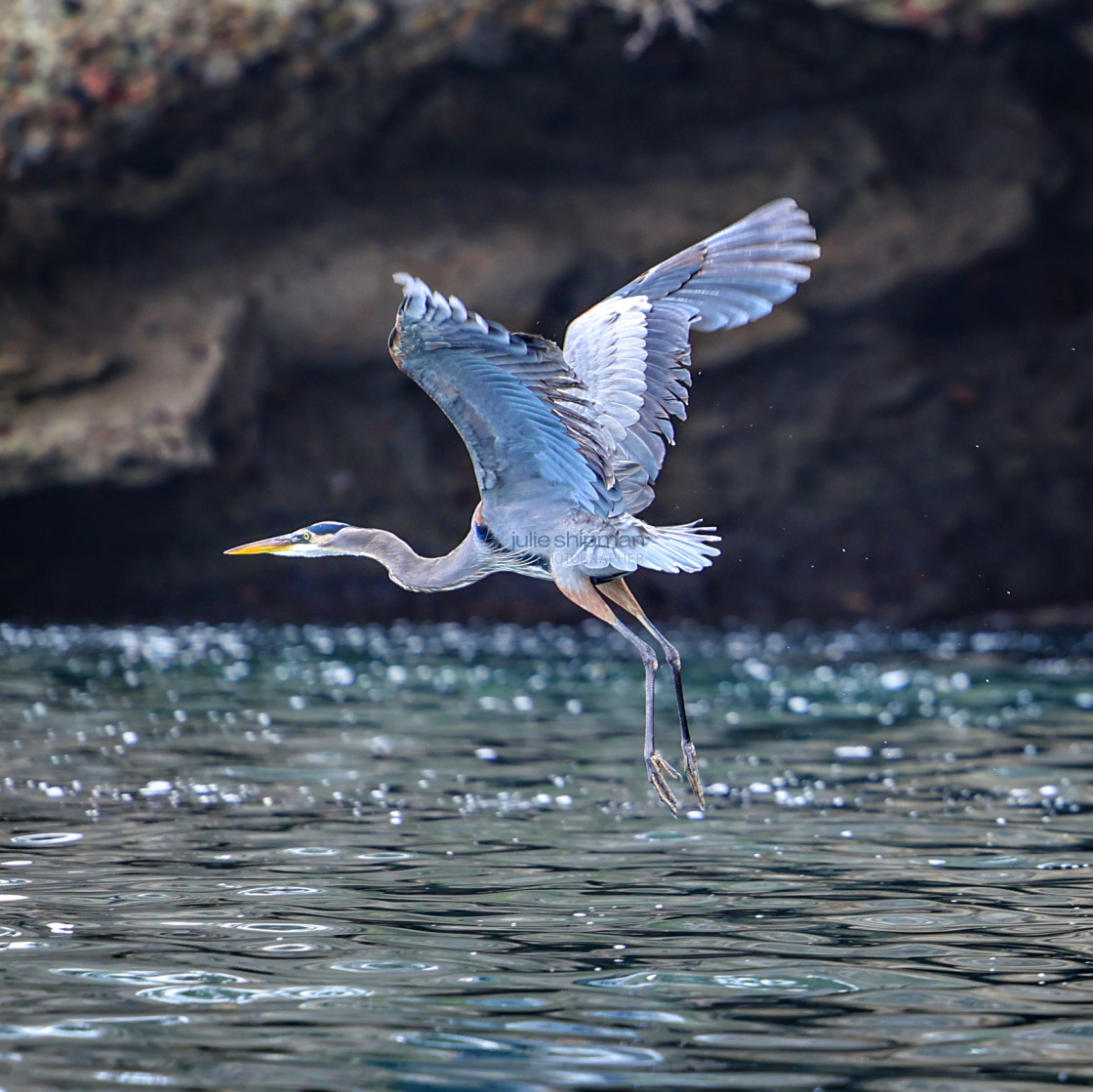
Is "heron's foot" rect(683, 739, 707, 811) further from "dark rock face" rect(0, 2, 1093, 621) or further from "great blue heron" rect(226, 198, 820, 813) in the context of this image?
"dark rock face" rect(0, 2, 1093, 621)

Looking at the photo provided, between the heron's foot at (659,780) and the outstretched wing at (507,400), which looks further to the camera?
the heron's foot at (659,780)

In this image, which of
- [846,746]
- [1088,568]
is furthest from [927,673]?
[1088,568]

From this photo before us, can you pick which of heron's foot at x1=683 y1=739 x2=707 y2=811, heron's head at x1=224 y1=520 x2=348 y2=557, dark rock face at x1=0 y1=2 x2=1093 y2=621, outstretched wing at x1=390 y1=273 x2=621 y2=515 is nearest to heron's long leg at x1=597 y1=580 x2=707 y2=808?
heron's foot at x1=683 y1=739 x2=707 y2=811

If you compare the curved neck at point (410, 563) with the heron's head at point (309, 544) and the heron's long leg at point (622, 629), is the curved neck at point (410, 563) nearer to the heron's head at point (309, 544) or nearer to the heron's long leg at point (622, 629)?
the heron's head at point (309, 544)

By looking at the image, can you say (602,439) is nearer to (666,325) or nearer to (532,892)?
(666,325)

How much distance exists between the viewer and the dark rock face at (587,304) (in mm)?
13094

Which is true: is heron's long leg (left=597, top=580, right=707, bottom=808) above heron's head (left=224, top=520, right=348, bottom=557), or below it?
below

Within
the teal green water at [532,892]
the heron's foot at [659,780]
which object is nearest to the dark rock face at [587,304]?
the teal green water at [532,892]

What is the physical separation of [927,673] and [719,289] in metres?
6.12

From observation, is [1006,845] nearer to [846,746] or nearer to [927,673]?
[846,746]

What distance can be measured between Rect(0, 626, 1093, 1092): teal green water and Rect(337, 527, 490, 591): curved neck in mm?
897

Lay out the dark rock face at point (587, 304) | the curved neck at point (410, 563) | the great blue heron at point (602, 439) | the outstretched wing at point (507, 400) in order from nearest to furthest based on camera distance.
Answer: the outstretched wing at point (507, 400), the great blue heron at point (602, 439), the curved neck at point (410, 563), the dark rock face at point (587, 304)

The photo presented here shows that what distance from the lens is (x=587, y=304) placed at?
14438 millimetres

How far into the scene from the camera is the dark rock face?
1309 cm
